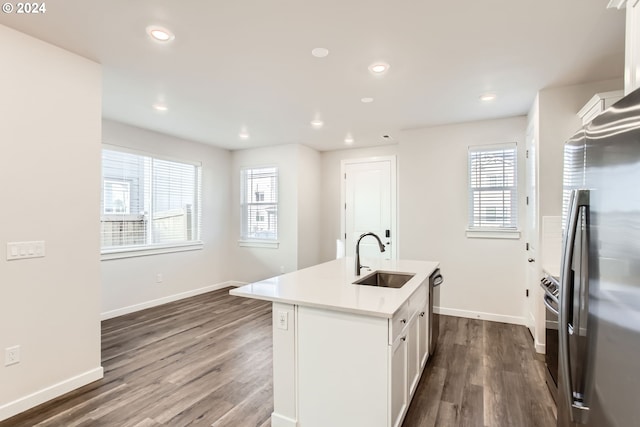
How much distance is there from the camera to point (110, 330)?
154 inches

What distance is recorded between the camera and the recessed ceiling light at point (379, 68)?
2.74 meters

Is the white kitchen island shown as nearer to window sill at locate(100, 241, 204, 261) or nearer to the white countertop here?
the white countertop

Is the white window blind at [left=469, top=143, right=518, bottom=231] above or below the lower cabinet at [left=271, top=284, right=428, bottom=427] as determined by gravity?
above

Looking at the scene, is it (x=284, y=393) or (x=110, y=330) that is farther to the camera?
(x=110, y=330)

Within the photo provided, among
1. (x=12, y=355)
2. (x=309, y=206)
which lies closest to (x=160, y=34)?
(x=12, y=355)

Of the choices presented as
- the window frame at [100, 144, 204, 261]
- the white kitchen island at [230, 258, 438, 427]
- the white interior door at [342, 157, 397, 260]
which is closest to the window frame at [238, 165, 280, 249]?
the window frame at [100, 144, 204, 261]

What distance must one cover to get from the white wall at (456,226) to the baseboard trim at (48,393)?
12.5 feet

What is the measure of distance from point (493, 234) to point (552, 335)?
2.03 m

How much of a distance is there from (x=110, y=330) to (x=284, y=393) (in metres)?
2.93

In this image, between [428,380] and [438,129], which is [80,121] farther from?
[438,129]

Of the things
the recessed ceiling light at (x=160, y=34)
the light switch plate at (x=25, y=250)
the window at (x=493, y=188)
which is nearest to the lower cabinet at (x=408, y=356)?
the window at (x=493, y=188)

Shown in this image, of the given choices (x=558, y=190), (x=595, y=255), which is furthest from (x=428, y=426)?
(x=558, y=190)

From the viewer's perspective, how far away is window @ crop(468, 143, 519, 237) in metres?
4.21

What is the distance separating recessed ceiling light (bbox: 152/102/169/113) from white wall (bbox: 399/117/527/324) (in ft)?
10.4
